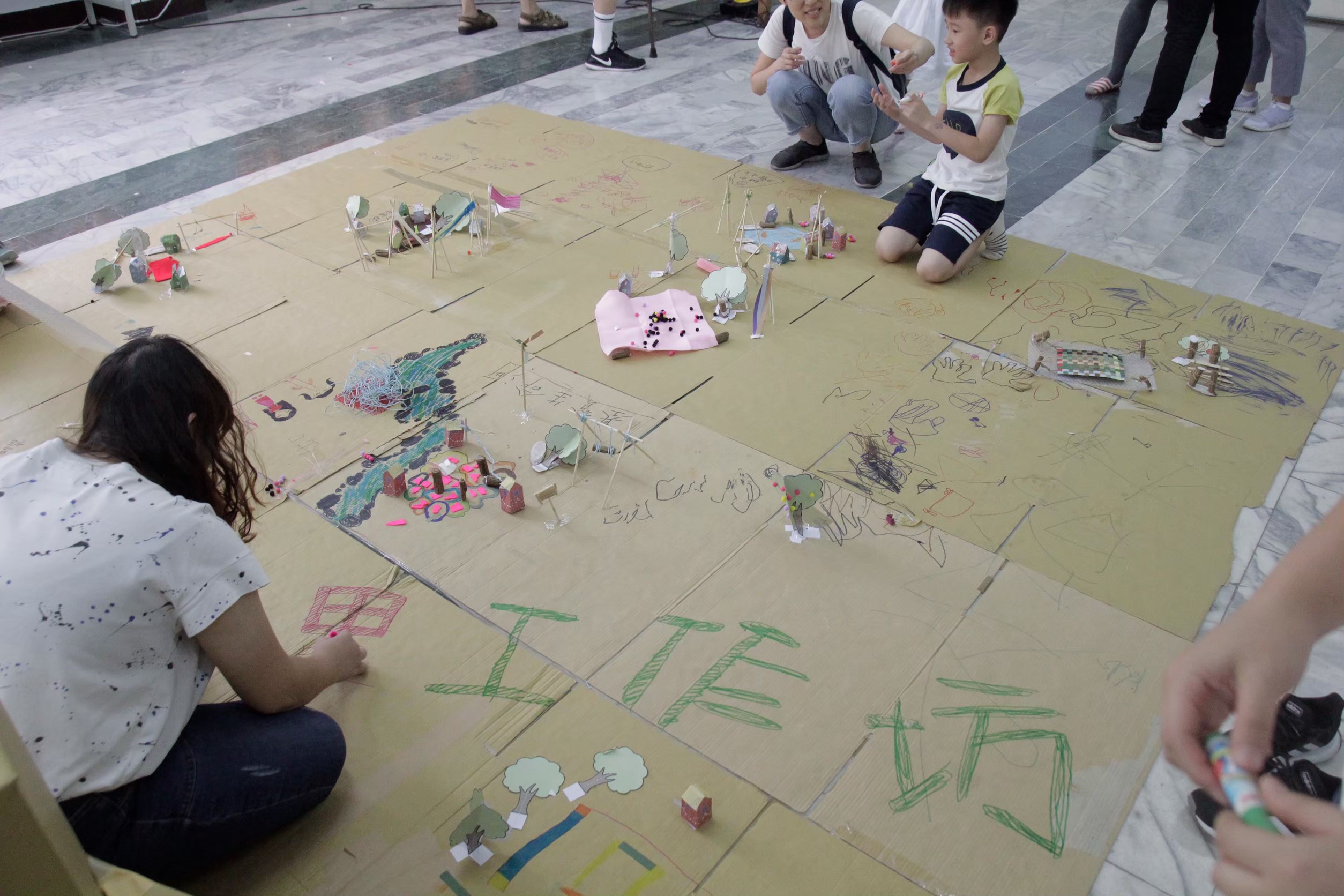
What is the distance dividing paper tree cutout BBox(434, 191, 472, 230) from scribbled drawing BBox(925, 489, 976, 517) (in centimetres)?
201

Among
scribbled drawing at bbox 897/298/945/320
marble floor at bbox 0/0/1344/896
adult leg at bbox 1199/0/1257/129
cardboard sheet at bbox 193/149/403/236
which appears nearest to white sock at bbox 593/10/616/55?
marble floor at bbox 0/0/1344/896

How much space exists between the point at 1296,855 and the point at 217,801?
58.5 inches

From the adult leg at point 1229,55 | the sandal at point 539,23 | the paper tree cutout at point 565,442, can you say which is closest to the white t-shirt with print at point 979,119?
the adult leg at point 1229,55

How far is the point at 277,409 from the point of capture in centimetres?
274

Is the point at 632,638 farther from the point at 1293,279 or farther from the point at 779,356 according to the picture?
the point at 1293,279

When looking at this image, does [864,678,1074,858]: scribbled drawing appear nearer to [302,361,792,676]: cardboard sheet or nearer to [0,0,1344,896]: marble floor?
[0,0,1344,896]: marble floor

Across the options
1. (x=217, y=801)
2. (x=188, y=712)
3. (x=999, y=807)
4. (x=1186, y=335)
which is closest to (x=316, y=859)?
(x=217, y=801)

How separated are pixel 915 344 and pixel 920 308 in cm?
25

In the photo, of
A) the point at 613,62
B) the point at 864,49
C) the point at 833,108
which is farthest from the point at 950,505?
the point at 613,62

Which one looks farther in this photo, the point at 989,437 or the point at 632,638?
the point at 989,437

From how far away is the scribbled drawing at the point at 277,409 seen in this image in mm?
2707

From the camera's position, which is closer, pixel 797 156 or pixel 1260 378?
pixel 1260 378

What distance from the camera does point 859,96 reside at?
397 cm

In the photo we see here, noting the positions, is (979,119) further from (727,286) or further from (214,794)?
(214,794)
